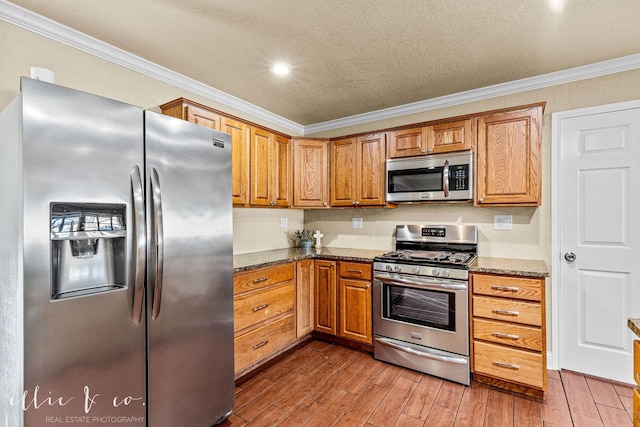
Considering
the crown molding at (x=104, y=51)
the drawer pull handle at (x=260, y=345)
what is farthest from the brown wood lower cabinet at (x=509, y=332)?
the crown molding at (x=104, y=51)

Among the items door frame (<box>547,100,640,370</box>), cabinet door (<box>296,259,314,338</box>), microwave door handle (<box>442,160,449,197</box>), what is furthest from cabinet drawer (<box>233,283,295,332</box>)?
door frame (<box>547,100,640,370</box>)

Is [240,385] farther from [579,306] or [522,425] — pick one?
[579,306]

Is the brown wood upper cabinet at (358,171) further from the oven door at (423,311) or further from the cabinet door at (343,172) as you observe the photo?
the oven door at (423,311)

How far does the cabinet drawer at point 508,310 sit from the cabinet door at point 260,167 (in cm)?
206

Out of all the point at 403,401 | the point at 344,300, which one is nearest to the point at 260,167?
the point at 344,300

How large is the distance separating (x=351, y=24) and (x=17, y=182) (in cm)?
190

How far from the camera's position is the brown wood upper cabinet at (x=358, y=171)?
3.27 metres

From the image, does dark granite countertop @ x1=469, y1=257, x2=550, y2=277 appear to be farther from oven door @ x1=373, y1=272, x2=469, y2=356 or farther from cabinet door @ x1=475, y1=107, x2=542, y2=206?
cabinet door @ x1=475, y1=107, x2=542, y2=206

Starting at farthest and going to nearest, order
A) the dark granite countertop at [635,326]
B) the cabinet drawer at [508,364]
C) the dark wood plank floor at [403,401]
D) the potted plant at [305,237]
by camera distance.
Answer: the potted plant at [305,237] → the cabinet drawer at [508,364] → the dark wood plank floor at [403,401] → the dark granite countertop at [635,326]

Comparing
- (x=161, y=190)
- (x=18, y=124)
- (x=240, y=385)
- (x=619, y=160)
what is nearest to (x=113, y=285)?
(x=161, y=190)

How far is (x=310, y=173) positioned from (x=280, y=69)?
1.27 meters

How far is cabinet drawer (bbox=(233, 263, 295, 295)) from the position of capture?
2.42 metres

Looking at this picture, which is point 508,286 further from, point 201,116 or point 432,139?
point 201,116

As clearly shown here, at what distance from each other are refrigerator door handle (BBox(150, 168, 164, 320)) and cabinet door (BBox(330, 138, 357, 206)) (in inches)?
86.7
